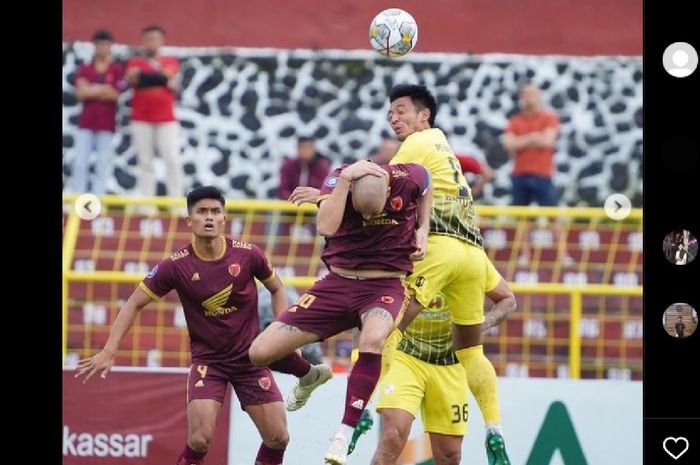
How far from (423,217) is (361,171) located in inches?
21.3

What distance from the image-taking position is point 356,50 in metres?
16.8

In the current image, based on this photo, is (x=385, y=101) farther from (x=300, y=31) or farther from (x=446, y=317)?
(x=446, y=317)

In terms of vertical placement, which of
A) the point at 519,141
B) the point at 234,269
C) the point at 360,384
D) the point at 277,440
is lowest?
the point at 277,440

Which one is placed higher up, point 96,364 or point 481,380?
point 96,364

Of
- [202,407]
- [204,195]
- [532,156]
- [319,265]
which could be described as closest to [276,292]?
[204,195]

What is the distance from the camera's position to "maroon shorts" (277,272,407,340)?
7.74 m

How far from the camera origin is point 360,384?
7.50 metres

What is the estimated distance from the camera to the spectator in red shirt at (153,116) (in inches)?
555

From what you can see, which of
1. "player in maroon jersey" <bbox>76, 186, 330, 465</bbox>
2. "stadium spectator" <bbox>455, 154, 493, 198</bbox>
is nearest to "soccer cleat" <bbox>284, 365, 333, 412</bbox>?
"player in maroon jersey" <bbox>76, 186, 330, 465</bbox>
